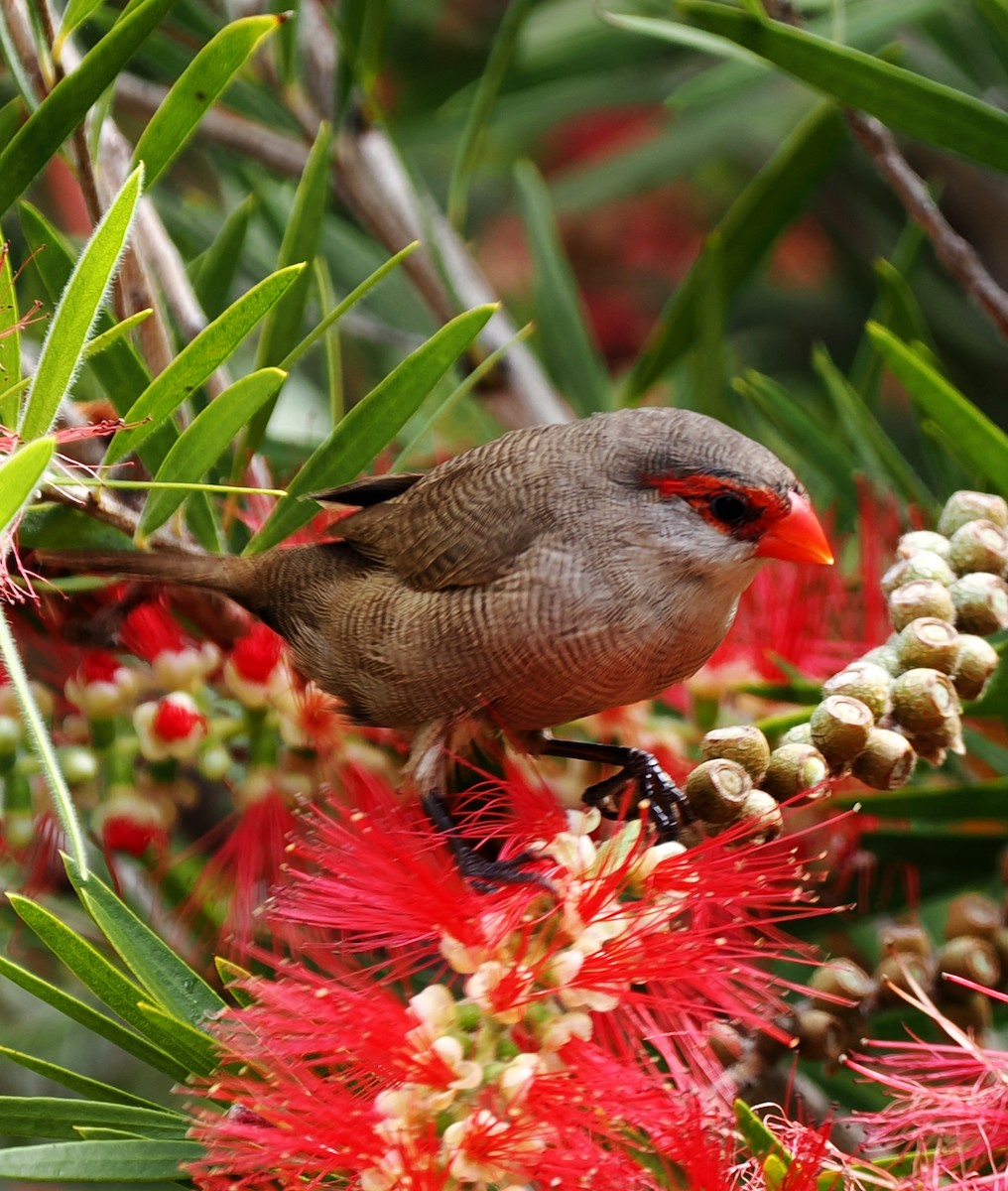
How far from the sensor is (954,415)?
45.7 inches

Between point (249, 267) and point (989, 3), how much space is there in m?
1.11

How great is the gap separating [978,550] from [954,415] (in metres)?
0.13

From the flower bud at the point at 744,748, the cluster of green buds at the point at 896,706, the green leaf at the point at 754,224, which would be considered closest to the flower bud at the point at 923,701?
the cluster of green buds at the point at 896,706

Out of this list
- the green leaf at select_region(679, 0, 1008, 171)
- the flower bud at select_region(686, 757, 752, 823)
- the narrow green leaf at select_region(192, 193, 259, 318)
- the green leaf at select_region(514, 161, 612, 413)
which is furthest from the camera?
the green leaf at select_region(514, 161, 612, 413)

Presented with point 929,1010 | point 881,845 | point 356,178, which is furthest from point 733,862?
point 356,178

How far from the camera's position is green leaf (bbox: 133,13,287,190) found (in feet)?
3.16

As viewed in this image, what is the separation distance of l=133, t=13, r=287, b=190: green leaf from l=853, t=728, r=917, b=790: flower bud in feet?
2.06

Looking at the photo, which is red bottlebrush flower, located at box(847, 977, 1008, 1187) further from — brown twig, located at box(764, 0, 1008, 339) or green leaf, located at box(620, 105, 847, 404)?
green leaf, located at box(620, 105, 847, 404)

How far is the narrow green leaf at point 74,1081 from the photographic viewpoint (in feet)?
2.76

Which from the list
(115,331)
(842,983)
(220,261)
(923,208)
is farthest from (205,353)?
(923,208)

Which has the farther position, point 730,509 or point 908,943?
point 730,509

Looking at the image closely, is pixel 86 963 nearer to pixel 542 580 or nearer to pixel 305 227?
pixel 542 580

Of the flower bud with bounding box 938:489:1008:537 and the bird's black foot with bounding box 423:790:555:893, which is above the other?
the flower bud with bounding box 938:489:1008:537

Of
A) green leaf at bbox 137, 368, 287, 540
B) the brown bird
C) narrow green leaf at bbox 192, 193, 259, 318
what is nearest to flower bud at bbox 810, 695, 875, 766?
the brown bird
